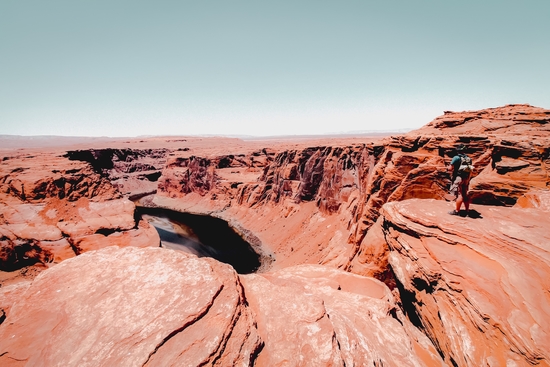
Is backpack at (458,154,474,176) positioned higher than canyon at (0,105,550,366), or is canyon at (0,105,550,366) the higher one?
backpack at (458,154,474,176)

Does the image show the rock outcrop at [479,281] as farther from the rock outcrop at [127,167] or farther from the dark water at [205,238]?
the rock outcrop at [127,167]

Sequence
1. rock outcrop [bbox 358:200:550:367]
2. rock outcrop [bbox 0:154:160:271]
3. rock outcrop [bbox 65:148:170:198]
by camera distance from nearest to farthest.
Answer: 1. rock outcrop [bbox 358:200:550:367]
2. rock outcrop [bbox 0:154:160:271]
3. rock outcrop [bbox 65:148:170:198]

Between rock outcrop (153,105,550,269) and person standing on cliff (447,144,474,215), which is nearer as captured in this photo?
person standing on cliff (447,144,474,215)

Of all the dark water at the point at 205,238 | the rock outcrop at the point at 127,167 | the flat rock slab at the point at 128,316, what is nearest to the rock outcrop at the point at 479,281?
the flat rock slab at the point at 128,316

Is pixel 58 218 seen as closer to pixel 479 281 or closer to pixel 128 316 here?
pixel 128 316

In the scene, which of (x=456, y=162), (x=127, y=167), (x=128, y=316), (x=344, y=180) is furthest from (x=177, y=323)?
(x=127, y=167)

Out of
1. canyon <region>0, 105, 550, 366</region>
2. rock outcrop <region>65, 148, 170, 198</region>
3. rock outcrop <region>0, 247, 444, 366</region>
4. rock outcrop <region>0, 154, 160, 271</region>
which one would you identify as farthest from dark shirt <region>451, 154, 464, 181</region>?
rock outcrop <region>65, 148, 170, 198</region>

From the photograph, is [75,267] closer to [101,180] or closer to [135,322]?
[135,322]

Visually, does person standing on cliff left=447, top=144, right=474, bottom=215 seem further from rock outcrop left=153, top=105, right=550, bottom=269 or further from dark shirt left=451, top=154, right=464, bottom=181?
rock outcrop left=153, top=105, right=550, bottom=269

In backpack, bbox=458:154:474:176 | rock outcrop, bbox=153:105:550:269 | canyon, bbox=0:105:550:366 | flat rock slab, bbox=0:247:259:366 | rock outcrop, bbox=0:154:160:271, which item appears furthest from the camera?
rock outcrop, bbox=0:154:160:271
